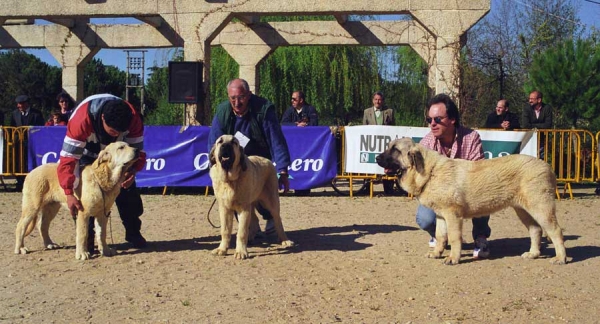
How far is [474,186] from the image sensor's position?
735 centimetres

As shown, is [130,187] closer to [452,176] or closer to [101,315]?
[101,315]

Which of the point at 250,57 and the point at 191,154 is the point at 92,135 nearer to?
the point at 191,154

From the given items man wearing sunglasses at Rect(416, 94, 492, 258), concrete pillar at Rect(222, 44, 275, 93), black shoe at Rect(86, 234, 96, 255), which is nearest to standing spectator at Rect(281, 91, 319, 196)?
concrete pillar at Rect(222, 44, 275, 93)

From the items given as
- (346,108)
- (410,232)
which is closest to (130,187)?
(410,232)

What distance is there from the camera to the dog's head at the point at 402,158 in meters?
7.46

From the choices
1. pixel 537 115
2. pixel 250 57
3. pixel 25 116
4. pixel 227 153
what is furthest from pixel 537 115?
pixel 25 116

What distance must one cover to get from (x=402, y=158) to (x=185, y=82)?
35.3 feet

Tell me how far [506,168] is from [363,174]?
746 cm

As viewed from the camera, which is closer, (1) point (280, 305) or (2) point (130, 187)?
(1) point (280, 305)

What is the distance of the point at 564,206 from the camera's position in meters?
13.0

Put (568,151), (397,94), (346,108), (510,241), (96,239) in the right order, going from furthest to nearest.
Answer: (397,94) < (346,108) < (568,151) < (510,241) < (96,239)

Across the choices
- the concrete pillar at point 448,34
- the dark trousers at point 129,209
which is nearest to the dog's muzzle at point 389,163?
the dark trousers at point 129,209

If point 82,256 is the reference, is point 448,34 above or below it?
above

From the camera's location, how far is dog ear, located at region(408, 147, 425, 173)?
24.5ft
